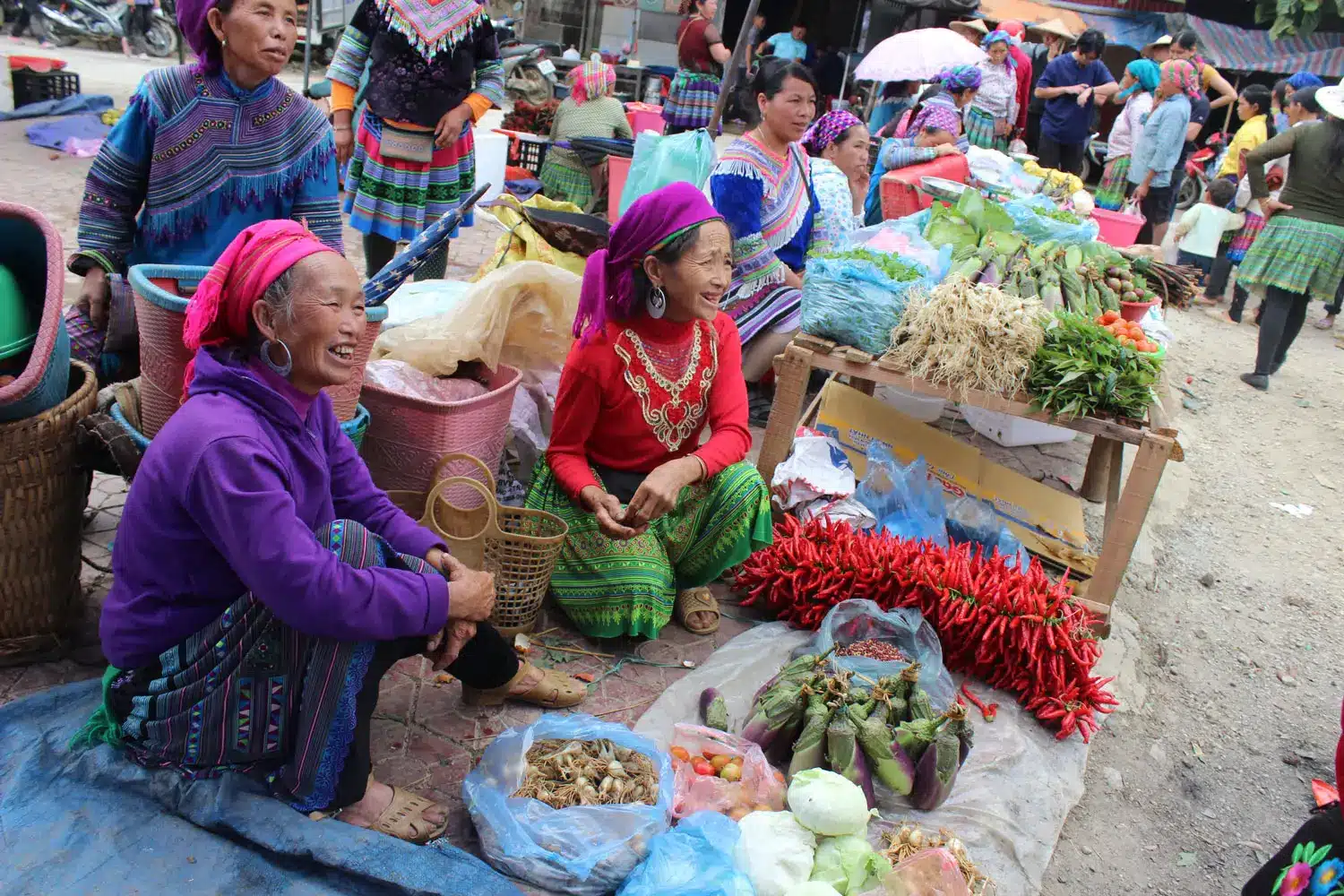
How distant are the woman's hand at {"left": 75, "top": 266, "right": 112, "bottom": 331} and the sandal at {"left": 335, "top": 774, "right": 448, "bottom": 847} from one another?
5.35 ft

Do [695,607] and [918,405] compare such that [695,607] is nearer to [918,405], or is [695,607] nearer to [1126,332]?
[1126,332]

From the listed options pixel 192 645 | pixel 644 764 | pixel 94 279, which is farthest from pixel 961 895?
pixel 94 279

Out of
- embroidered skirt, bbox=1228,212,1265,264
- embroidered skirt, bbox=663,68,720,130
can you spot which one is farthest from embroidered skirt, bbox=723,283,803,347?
embroidered skirt, bbox=1228,212,1265,264

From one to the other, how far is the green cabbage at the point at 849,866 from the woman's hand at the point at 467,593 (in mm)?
950

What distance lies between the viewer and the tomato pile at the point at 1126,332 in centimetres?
405

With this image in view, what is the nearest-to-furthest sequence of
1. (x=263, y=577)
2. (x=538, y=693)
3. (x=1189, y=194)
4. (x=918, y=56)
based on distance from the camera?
(x=263, y=577) < (x=538, y=693) < (x=918, y=56) < (x=1189, y=194)

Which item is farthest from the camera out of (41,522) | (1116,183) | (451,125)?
(1116,183)

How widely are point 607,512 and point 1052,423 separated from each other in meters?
1.78

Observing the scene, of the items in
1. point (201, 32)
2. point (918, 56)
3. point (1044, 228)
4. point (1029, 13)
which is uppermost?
point (1029, 13)

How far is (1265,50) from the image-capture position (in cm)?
1709

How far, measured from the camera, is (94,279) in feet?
9.78

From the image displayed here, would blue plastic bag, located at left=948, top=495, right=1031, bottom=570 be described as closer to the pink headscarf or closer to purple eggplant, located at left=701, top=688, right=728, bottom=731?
purple eggplant, located at left=701, top=688, right=728, bottom=731

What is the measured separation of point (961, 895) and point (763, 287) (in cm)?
331

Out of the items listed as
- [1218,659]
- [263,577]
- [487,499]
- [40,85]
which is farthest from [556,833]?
[40,85]
